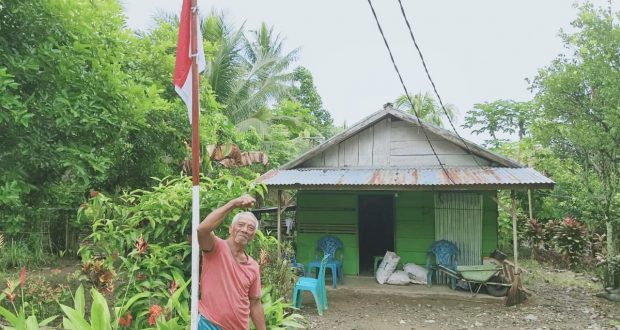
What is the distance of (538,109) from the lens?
973cm

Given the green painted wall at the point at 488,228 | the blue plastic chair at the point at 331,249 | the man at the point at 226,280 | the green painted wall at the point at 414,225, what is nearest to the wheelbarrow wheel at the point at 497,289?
the green painted wall at the point at 488,228

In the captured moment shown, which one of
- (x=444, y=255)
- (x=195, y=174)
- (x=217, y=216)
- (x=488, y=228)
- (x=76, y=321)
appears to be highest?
(x=195, y=174)

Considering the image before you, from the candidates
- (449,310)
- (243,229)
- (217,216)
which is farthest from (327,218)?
(217,216)

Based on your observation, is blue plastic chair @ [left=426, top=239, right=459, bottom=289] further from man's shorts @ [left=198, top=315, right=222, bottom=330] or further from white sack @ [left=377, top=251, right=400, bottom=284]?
man's shorts @ [left=198, top=315, right=222, bottom=330]

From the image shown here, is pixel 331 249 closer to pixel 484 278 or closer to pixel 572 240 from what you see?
pixel 484 278

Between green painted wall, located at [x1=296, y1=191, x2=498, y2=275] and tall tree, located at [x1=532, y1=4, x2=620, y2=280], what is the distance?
2.08 metres

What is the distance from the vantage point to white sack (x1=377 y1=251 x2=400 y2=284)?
9.52 metres

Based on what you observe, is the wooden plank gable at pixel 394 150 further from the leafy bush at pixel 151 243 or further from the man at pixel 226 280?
the man at pixel 226 280

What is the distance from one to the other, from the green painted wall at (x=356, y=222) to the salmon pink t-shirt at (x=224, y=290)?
7.23 meters

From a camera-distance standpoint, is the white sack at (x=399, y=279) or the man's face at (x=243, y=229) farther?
the white sack at (x=399, y=279)

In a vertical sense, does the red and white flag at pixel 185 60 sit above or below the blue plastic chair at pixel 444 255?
above

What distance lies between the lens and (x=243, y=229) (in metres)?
3.08

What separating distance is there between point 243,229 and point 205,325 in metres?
0.70

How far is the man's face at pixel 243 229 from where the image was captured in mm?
3080
